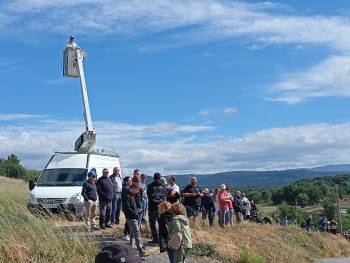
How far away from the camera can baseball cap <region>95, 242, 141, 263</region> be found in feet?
14.0

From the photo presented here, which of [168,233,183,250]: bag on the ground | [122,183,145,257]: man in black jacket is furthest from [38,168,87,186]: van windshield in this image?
[168,233,183,250]: bag on the ground

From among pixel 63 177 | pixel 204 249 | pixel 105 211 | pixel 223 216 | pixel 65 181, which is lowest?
pixel 204 249

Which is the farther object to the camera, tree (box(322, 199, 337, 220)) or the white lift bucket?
tree (box(322, 199, 337, 220))

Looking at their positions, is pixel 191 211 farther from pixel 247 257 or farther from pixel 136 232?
pixel 136 232

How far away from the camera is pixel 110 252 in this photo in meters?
4.36

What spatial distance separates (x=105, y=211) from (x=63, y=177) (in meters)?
3.05

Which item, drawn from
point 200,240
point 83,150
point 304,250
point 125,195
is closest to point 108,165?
point 83,150

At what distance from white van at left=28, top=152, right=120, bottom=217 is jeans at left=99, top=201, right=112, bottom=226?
103cm

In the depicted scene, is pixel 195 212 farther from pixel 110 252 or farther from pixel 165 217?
pixel 110 252

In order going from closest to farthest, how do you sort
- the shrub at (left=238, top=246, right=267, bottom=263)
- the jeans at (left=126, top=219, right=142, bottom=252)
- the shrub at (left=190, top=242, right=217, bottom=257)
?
the jeans at (left=126, top=219, right=142, bottom=252) → the shrub at (left=190, top=242, right=217, bottom=257) → the shrub at (left=238, top=246, right=267, bottom=263)

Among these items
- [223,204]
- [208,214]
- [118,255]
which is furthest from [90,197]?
[118,255]

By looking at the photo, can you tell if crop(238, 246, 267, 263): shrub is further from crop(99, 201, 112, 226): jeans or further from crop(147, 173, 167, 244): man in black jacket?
crop(99, 201, 112, 226): jeans

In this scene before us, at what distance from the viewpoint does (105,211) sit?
1565 cm

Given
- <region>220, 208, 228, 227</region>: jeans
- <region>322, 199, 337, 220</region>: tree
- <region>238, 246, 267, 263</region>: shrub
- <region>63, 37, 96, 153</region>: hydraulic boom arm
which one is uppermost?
<region>63, 37, 96, 153</region>: hydraulic boom arm
